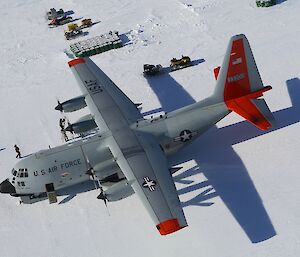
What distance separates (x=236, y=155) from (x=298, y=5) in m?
27.4

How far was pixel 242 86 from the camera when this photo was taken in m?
40.5

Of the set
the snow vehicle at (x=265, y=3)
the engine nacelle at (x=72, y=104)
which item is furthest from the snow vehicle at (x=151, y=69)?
the snow vehicle at (x=265, y=3)

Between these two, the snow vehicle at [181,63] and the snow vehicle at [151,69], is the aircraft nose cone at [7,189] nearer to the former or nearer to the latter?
the snow vehicle at [151,69]

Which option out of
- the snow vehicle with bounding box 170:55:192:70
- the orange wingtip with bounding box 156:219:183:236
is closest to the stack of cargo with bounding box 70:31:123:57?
the snow vehicle with bounding box 170:55:192:70

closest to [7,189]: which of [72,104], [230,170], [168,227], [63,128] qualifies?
[63,128]

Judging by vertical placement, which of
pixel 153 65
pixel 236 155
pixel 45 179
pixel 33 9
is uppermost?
pixel 33 9

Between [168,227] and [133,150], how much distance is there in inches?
336

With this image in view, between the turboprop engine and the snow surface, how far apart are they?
3.59m

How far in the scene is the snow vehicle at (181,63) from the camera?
174ft

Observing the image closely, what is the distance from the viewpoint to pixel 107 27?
62.9 meters

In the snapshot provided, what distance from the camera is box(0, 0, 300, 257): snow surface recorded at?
34.9 metres

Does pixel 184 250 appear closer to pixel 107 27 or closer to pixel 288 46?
pixel 288 46

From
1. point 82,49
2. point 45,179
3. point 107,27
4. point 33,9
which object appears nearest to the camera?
point 45,179

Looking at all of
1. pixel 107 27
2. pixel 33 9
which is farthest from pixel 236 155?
pixel 33 9
